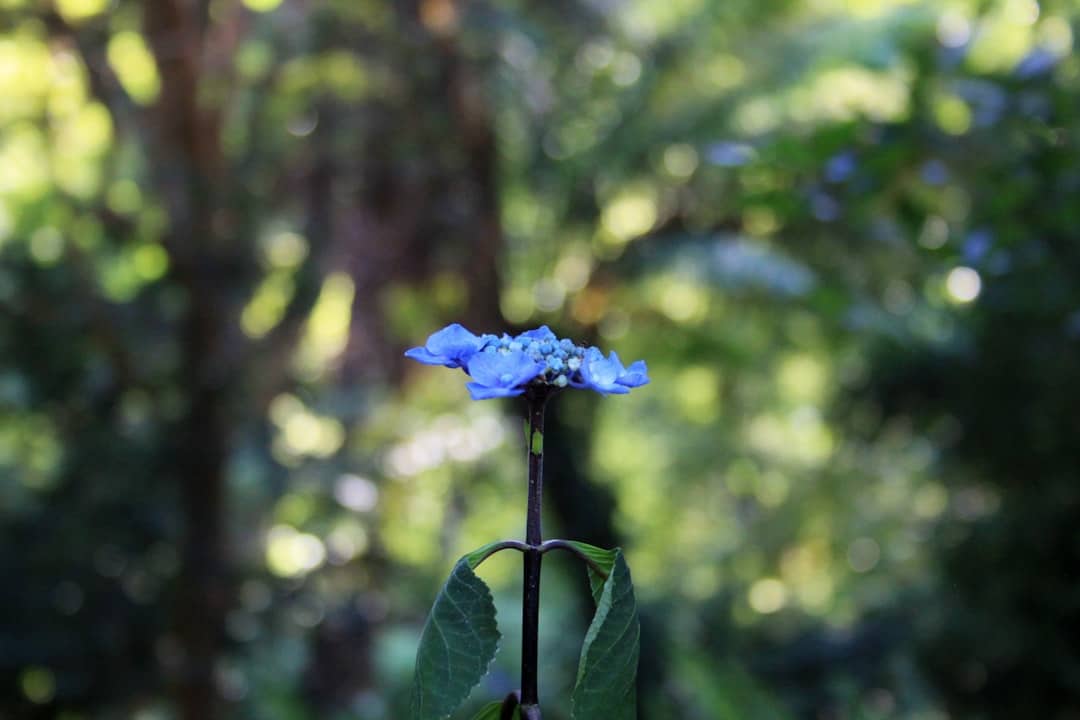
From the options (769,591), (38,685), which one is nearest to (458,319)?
(38,685)

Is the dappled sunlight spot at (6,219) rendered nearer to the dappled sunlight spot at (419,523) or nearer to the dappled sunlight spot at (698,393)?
the dappled sunlight spot at (419,523)

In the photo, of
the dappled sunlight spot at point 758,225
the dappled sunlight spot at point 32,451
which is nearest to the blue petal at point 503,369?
the dappled sunlight spot at point 32,451

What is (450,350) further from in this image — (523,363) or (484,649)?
(484,649)

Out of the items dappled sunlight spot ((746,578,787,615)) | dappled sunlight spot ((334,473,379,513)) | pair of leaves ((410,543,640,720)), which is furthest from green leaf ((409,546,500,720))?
dappled sunlight spot ((746,578,787,615))

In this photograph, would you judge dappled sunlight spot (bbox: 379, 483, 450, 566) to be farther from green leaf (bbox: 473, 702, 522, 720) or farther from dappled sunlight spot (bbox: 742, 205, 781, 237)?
green leaf (bbox: 473, 702, 522, 720)

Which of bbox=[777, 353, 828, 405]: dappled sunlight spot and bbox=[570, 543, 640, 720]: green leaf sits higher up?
bbox=[777, 353, 828, 405]: dappled sunlight spot

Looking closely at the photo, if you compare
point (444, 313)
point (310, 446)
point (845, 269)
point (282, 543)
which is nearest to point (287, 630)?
point (282, 543)

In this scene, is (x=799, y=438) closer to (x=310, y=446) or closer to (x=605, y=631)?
(x=310, y=446)
